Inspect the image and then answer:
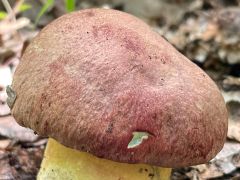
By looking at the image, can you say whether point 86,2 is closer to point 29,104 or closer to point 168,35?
point 168,35

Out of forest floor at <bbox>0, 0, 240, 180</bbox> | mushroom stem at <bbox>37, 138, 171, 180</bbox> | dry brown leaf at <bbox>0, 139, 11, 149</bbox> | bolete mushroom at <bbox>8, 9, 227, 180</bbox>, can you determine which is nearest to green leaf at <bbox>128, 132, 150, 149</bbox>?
bolete mushroom at <bbox>8, 9, 227, 180</bbox>

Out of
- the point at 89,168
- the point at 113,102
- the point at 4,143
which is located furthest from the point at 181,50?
the point at 113,102

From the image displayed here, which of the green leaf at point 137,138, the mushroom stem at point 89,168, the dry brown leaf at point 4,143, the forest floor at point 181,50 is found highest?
the green leaf at point 137,138

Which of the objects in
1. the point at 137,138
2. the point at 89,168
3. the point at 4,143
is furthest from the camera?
the point at 4,143

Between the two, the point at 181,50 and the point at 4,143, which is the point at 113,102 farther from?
the point at 181,50

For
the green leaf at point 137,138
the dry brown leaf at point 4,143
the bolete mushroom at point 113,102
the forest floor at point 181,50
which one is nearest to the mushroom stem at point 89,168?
the bolete mushroom at point 113,102

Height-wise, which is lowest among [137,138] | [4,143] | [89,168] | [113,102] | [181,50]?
[181,50]

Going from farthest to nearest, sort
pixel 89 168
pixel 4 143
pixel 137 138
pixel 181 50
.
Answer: pixel 181 50
pixel 4 143
pixel 89 168
pixel 137 138

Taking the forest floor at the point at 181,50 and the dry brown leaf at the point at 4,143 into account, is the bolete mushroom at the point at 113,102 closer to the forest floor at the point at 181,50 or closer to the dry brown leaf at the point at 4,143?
the forest floor at the point at 181,50
